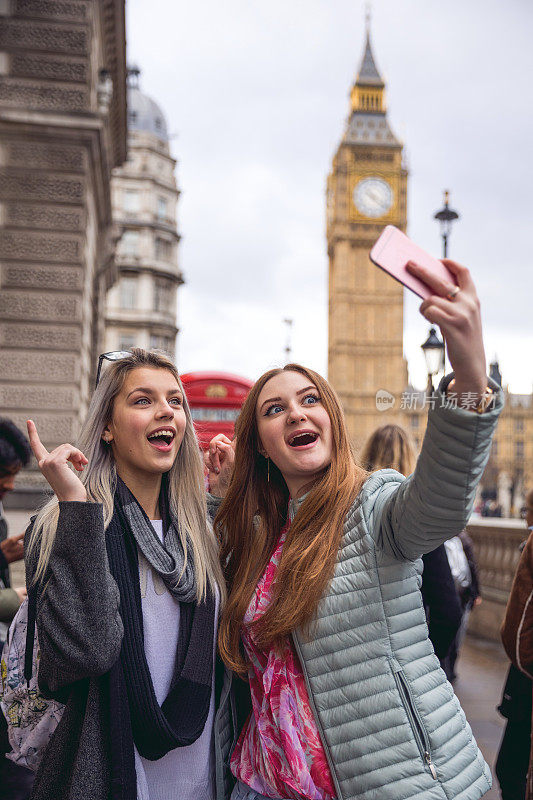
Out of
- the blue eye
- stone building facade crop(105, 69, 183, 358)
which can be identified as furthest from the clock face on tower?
the blue eye

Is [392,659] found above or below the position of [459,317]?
below

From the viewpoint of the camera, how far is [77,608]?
73.2 inches

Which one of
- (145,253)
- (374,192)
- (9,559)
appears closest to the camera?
(9,559)

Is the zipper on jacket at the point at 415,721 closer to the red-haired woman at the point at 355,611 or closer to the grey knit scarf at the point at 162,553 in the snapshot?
the red-haired woman at the point at 355,611

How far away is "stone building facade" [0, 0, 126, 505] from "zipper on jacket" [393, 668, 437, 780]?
7.57 m

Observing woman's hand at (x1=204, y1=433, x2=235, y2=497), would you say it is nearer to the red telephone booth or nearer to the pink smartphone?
the pink smartphone

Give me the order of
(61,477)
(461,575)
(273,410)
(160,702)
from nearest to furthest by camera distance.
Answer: (61,477) < (160,702) < (273,410) < (461,575)

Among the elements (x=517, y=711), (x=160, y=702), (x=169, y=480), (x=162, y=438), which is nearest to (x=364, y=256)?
(x=517, y=711)

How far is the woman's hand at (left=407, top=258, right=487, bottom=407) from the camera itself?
148 centimetres

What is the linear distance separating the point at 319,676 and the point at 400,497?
0.53 m

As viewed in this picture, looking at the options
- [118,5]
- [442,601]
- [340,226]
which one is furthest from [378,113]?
[442,601]

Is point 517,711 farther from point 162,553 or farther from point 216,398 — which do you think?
point 216,398

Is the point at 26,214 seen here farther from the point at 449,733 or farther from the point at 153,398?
the point at 449,733

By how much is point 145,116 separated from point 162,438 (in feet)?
166
